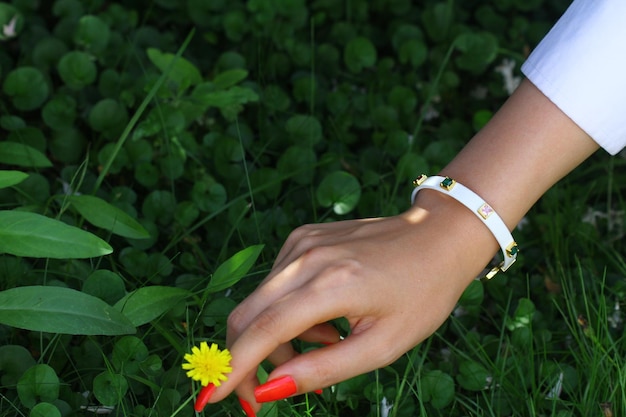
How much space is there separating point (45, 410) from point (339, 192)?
26.8 inches

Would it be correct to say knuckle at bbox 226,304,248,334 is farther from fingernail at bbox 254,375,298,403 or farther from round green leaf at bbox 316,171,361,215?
round green leaf at bbox 316,171,361,215

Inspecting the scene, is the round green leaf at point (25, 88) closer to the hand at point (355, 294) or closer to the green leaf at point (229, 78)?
the green leaf at point (229, 78)

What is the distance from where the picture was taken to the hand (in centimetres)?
96

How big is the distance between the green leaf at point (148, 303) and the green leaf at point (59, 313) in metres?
0.06

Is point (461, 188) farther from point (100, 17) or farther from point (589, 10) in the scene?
point (100, 17)

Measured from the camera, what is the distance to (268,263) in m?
1.46

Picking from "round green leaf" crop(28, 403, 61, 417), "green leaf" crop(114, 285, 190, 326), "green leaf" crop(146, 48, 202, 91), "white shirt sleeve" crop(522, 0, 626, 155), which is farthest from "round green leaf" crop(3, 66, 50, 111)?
"white shirt sleeve" crop(522, 0, 626, 155)

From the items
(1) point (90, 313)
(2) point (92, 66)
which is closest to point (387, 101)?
(2) point (92, 66)

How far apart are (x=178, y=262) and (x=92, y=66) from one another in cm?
50

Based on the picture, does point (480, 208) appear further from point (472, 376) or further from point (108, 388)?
point (108, 388)

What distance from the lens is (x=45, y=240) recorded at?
117cm

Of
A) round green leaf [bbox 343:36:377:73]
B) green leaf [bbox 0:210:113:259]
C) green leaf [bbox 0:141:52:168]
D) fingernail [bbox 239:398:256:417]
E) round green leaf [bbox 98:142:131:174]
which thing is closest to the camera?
fingernail [bbox 239:398:256:417]

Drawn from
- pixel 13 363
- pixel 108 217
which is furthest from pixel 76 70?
pixel 13 363

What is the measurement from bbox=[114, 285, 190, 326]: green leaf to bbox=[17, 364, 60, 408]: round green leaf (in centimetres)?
12
